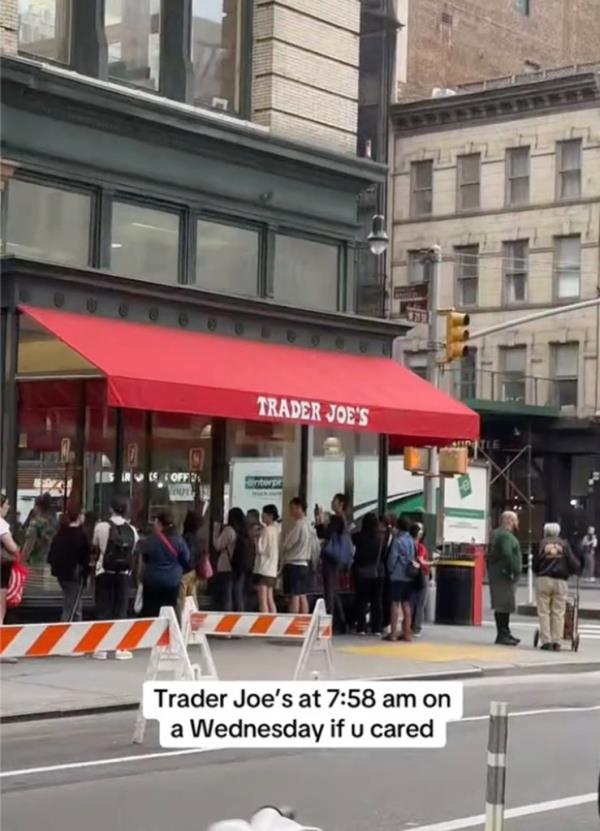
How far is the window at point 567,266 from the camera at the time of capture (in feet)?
161

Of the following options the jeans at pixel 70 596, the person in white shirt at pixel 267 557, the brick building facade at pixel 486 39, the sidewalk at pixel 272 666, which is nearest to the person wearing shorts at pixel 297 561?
the person in white shirt at pixel 267 557

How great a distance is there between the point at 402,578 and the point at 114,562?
4.34 metres

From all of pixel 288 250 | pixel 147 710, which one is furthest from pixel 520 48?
pixel 147 710

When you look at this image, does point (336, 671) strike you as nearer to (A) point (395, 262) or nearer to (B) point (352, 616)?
(B) point (352, 616)

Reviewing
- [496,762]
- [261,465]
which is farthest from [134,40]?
[496,762]

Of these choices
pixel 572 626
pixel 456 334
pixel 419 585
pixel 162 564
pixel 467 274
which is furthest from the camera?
pixel 467 274

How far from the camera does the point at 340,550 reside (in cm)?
2080

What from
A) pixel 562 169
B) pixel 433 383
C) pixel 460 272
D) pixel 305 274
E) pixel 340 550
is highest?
pixel 562 169

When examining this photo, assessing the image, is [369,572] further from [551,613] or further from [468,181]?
[468,181]

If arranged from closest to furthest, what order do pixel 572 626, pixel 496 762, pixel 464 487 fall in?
1. pixel 496 762
2. pixel 572 626
3. pixel 464 487

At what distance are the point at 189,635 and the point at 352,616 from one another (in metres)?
7.92

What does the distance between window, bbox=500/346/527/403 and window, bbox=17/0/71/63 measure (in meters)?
32.2

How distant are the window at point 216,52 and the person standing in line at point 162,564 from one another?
6553 millimetres

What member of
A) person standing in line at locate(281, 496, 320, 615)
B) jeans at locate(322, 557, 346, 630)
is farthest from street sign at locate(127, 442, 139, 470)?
jeans at locate(322, 557, 346, 630)
